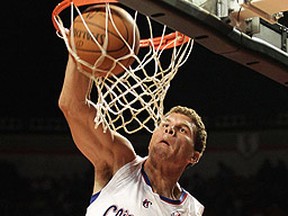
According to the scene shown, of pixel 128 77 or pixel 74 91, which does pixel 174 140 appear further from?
pixel 74 91

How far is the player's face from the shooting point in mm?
3137

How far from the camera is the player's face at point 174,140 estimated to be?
3.14 meters

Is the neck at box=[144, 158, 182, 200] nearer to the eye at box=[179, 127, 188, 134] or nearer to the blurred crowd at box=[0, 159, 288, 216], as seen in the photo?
the eye at box=[179, 127, 188, 134]

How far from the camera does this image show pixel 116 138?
3018mm

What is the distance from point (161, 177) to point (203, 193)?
473 centimetres

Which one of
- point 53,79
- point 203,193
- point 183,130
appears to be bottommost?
point 203,193

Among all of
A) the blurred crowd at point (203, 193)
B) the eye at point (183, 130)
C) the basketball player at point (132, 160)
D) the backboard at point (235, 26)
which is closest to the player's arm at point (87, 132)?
the basketball player at point (132, 160)

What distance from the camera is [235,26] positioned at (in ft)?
8.75

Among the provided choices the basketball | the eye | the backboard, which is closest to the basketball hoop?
the basketball

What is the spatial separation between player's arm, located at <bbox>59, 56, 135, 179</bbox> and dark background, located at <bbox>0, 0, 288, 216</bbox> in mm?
4685

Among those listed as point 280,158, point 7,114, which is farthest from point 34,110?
point 280,158

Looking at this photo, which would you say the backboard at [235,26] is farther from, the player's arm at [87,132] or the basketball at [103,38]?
the player's arm at [87,132]

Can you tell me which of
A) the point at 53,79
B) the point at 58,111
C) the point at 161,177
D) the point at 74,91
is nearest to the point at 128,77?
the point at 74,91

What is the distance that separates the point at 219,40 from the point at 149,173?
875mm
